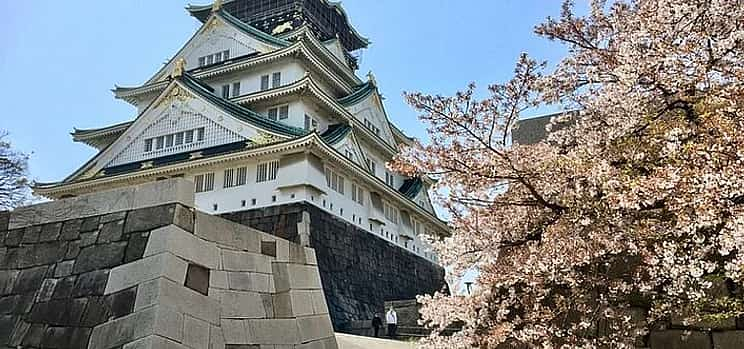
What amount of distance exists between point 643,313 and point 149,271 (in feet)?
13.3

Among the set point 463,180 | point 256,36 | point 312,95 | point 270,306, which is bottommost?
point 270,306

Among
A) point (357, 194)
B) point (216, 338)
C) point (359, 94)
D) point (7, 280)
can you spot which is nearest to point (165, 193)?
point (216, 338)

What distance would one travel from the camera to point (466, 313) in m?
5.10

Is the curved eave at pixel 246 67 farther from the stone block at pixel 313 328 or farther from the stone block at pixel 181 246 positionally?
the stone block at pixel 181 246

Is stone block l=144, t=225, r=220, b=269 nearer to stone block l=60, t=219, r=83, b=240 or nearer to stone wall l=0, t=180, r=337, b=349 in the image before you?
stone wall l=0, t=180, r=337, b=349

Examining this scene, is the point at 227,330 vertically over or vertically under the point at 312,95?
under

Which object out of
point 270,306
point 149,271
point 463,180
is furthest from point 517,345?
point 149,271

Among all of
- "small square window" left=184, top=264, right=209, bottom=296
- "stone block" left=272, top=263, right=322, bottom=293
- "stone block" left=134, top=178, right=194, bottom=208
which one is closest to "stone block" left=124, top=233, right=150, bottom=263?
"stone block" left=134, top=178, right=194, bottom=208

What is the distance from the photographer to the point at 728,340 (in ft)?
14.4

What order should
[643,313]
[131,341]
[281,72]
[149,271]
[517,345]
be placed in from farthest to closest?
[281,72], [517,345], [643,313], [149,271], [131,341]

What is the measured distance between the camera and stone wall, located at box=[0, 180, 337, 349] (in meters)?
4.32

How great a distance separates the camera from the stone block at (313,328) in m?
5.40

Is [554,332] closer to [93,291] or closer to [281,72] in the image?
[93,291]

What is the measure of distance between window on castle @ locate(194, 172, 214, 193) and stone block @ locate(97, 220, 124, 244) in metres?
12.5
